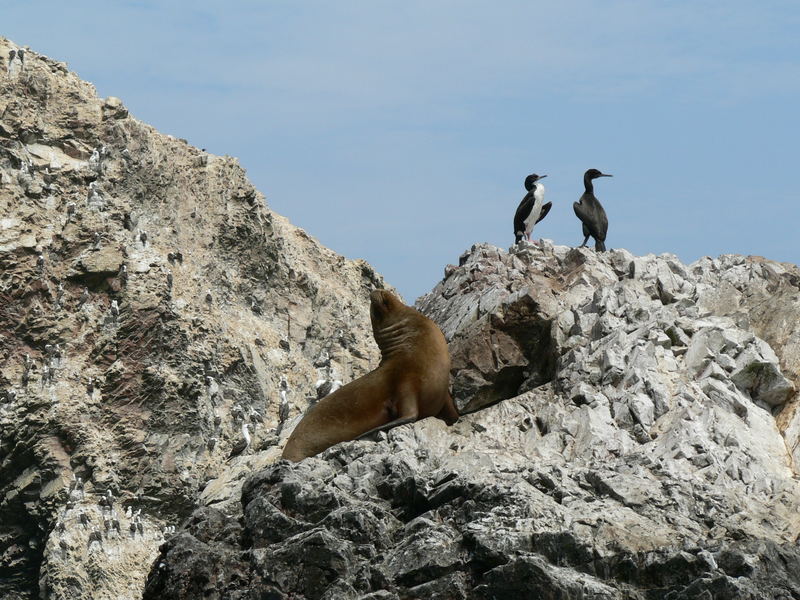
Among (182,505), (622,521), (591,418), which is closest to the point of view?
(622,521)

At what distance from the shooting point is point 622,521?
33.6ft

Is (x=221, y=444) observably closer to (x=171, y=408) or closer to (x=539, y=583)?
(x=171, y=408)

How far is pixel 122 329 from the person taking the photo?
32281mm

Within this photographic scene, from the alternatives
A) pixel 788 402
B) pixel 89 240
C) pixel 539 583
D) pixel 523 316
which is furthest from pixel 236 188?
pixel 539 583

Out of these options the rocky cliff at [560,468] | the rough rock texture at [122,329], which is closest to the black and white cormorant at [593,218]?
the rocky cliff at [560,468]

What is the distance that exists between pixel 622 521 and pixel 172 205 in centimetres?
2687

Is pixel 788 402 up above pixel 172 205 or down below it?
below

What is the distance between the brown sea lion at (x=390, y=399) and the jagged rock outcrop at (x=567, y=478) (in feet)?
1.03

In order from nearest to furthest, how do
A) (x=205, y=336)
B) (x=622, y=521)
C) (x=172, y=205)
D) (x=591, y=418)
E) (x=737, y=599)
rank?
(x=737, y=599)
(x=622, y=521)
(x=591, y=418)
(x=205, y=336)
(x=172, y=205)

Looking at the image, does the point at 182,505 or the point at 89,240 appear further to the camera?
the point at 89,240

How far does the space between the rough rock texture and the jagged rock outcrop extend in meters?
15.3

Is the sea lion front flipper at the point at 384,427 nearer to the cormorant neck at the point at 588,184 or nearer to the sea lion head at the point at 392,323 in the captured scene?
the sea lion head at the point at 392,323

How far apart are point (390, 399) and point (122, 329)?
67.7 feet

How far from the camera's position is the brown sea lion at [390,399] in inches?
500
